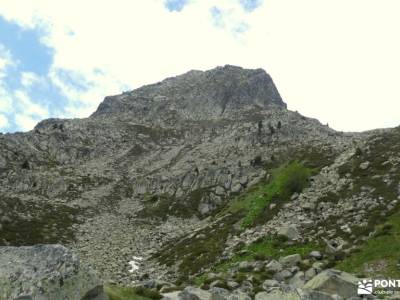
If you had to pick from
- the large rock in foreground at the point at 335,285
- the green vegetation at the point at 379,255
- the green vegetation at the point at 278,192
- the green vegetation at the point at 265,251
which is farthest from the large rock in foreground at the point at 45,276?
the green vegetation at the point at 278,192

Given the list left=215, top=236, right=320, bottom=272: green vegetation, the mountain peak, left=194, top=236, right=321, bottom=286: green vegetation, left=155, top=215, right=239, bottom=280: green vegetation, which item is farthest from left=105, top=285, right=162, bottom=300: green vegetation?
the mountain peak

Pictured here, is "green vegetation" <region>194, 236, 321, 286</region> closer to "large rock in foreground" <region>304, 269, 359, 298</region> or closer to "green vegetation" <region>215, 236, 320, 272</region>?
"green vegetation" <region>215, 236, 320, 272</region>

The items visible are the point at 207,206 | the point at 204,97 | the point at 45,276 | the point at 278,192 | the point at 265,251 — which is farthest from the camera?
the point at 204,97

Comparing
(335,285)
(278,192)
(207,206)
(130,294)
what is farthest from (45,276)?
(207,206)

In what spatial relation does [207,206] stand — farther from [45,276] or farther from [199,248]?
[45,276]

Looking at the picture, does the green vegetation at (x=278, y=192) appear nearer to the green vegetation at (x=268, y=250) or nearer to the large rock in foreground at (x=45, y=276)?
the green vegetation at (x=268, y=250)

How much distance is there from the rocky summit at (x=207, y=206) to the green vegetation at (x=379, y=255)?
4.9 inches

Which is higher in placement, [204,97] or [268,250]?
[204,97]

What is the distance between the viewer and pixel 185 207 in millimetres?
76000

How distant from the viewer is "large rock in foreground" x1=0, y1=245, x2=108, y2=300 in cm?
1346

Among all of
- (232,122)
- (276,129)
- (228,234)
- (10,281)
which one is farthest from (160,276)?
(232,122)

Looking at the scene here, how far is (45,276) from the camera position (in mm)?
13602

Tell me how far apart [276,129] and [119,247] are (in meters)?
57.8

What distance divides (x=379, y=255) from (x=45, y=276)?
2437 cm
